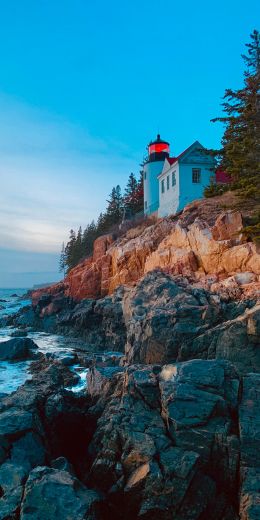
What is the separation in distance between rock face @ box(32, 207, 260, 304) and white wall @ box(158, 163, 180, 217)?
105 inches

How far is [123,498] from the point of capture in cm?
672

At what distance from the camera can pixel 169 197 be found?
1578 inches

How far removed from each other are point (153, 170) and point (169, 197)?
836cm

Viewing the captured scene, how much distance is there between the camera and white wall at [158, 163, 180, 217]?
124 ft

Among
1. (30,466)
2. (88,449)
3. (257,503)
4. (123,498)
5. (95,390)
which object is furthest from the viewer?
(95,390)

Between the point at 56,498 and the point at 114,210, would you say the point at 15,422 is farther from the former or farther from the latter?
the point at 114,210

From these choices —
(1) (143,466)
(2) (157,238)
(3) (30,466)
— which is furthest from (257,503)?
(2) (157,238)

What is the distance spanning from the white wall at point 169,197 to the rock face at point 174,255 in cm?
266

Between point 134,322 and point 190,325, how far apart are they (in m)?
4.01

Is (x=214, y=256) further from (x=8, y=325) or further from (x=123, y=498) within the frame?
(x=8, y=325)

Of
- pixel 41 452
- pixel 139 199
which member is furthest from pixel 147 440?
pixel 139 199

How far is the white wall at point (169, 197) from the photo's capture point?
37.8m

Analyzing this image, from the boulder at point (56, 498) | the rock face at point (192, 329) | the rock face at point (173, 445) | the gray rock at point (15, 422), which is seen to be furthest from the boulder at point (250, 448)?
the rock face at point (192, 329)

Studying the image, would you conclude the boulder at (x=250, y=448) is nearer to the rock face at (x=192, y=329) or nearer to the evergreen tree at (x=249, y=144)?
the rock face at (x=192, y=329)
